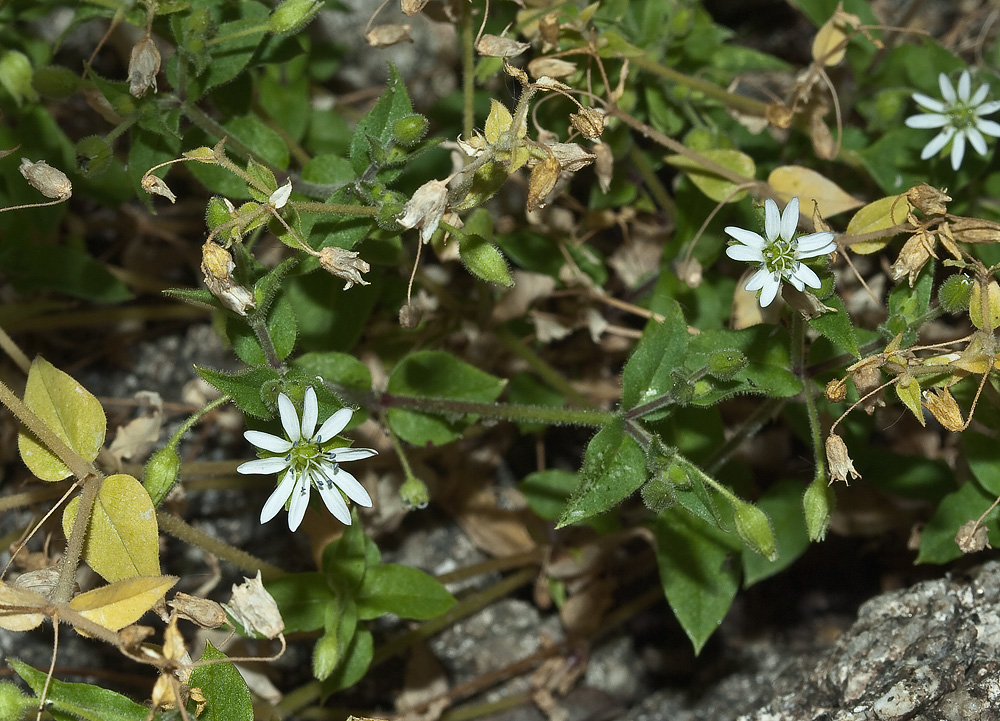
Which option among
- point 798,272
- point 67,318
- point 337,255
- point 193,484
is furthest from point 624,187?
point 67,318

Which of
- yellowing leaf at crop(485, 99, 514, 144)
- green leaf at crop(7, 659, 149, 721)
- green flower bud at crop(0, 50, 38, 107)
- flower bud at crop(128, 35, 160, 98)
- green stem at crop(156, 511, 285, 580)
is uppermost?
yellowing leaf at crop(485, 99, 514, 144)

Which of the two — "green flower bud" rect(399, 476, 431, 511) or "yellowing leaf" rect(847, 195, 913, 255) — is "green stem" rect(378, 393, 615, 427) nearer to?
"green flower bud" rect(399, 476, 431, 511)

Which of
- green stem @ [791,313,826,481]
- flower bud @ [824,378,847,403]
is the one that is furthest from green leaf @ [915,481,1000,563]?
flower bud @ [824,378,847,403]

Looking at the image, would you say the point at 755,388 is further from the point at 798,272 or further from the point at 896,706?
the point at 896,706

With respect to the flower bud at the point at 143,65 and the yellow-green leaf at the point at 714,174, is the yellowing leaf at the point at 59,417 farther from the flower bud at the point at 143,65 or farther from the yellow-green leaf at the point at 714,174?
the yellow-green leaf at the point at 714,174

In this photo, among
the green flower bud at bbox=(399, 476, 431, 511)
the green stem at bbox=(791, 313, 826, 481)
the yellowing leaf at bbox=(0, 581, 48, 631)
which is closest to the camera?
the yellowing leaf at bbox=(0, 581, 48, 631)

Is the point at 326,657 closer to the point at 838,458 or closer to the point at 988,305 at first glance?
the point at 838,458
